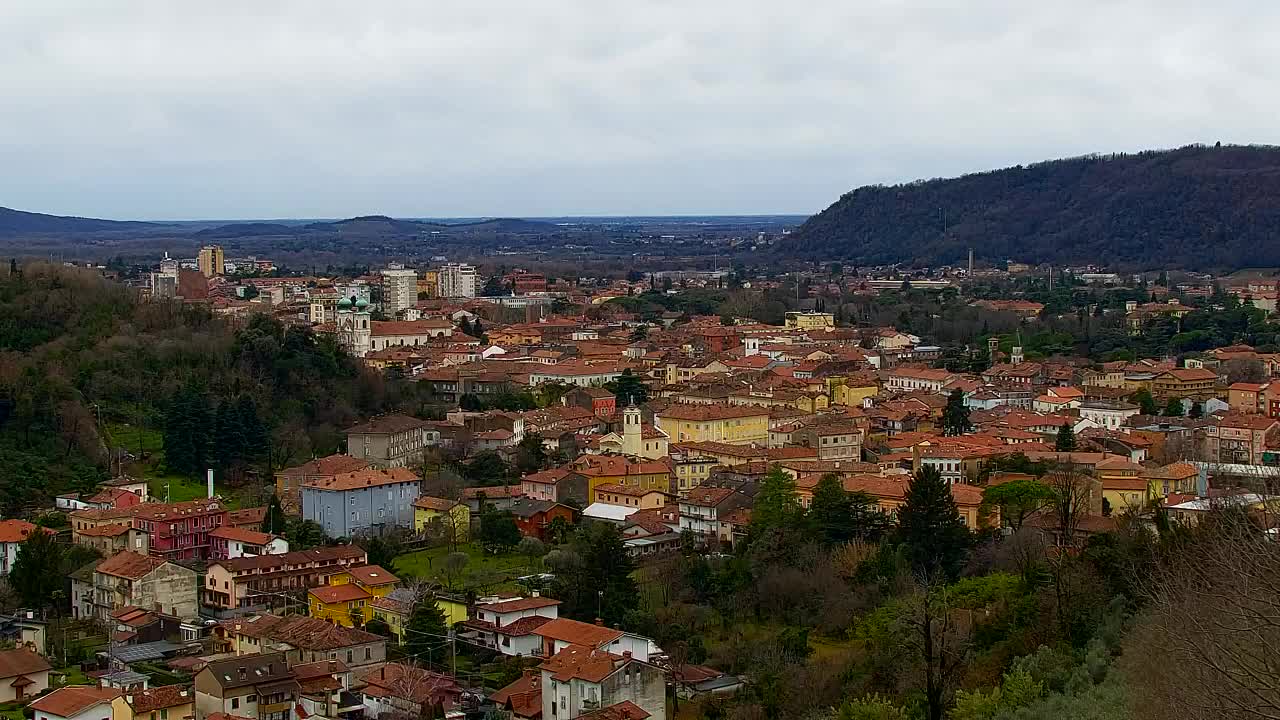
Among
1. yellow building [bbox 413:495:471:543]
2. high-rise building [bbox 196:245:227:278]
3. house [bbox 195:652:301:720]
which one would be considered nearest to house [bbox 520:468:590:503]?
yellow building [bbox 413:495:471:543]

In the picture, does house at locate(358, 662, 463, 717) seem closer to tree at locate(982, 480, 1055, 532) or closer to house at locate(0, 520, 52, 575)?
house at locate(0, 520, 52, 575)

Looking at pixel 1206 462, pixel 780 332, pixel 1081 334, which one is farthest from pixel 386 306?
pixel 1206 462

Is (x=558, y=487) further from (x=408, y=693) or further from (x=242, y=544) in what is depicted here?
(x=408, y=693)

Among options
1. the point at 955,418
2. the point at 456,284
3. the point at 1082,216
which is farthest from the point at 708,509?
the point at 1082,216

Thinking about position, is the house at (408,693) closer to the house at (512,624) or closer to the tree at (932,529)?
the house at (512,624)

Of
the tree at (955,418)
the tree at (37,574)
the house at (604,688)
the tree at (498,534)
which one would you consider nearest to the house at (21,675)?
the tree at (37,574)

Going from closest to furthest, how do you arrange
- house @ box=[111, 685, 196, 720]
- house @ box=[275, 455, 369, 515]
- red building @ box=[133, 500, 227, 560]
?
house @ box=[111, 685, 196, 720] → red building @ box=[133, 500, 227, 560] → house @ box=[275, 455, 369, 515]

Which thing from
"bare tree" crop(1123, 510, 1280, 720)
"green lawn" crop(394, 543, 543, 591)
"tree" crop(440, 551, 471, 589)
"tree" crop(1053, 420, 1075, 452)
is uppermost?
"bare tree" crop(1123, 510, 1280, 720)
